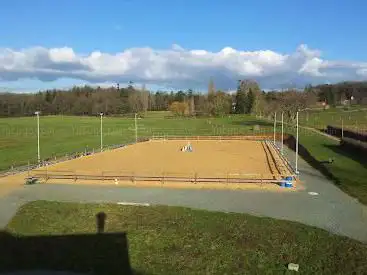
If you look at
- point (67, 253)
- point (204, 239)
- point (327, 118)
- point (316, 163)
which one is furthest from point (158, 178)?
point (327, 118)

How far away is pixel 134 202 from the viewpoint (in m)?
23.0

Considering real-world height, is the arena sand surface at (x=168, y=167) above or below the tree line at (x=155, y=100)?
below

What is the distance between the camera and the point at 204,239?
15.0 metres

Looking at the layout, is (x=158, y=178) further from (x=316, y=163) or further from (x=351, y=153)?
(x=351, y=153)

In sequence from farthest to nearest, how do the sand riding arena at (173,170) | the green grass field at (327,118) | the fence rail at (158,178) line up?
the green grass field at (327,118) < the sand riding arena at (173,170) < the fence rail at (158,178)

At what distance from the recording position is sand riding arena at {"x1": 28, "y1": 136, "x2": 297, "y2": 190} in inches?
1151

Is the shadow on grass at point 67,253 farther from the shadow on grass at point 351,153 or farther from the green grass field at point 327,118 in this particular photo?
the green grass field at point 327,118

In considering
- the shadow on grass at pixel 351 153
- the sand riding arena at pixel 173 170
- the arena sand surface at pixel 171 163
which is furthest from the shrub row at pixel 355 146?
the arena sand surface at pixel 171 163

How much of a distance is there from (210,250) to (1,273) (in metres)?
5.76

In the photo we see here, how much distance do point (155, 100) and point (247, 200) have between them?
15609 centimetres

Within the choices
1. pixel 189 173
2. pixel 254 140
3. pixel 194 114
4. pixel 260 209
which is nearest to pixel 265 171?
pixel 189 173

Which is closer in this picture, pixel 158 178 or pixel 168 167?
pixel 158 178

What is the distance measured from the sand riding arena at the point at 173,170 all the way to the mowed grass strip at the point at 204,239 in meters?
9.65

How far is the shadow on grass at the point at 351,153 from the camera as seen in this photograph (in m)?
38.8
